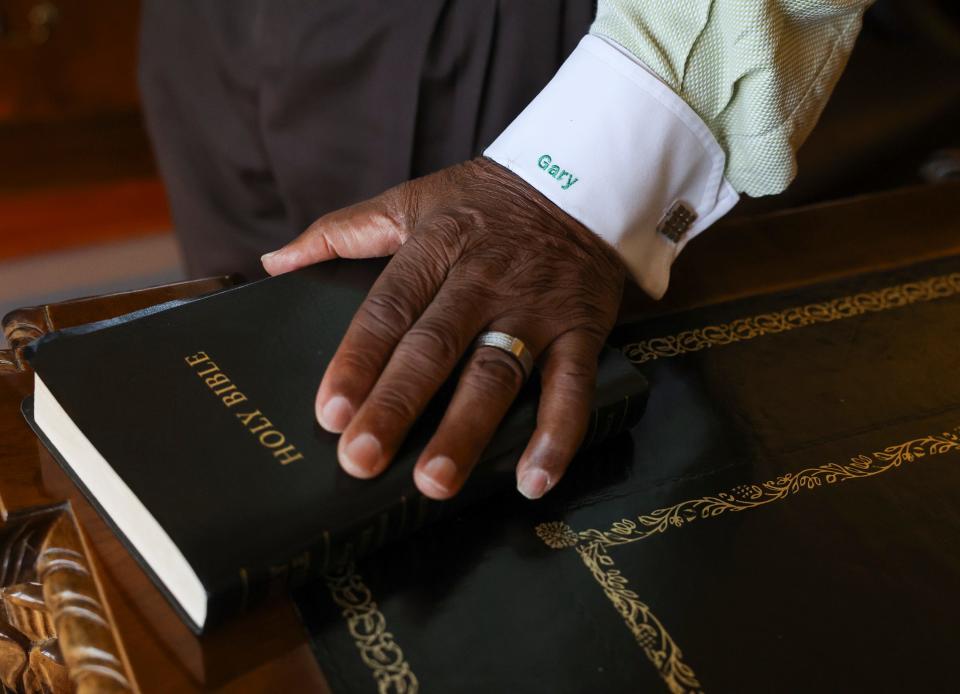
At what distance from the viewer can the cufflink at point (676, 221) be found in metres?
0.83

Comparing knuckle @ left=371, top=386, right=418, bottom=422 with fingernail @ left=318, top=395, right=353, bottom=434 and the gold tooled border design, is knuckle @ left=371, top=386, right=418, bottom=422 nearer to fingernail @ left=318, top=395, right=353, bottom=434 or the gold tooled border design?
fingernail @ left=318, top=395, right=353, bottom=434

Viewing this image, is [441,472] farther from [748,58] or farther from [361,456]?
[748,58]

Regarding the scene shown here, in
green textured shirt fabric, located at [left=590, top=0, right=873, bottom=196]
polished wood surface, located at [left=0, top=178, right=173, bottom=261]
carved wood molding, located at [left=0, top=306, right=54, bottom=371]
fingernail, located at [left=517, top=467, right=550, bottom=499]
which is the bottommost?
polished wood surface, located at [left=0, top=178, right=173, bottom=261]

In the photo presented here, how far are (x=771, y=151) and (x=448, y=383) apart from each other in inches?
16.3

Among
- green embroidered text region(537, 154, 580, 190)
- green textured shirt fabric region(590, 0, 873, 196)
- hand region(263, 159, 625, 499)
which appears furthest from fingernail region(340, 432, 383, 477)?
green textured shirt fabric region(590, 0, 873, 196)

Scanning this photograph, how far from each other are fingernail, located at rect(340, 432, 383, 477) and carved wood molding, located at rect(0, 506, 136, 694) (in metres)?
0.17

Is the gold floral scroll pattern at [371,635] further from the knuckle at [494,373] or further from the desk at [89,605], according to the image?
the knuckle at [494,373]

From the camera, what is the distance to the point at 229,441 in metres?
0.55

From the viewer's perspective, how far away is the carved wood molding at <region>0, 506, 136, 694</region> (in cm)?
50

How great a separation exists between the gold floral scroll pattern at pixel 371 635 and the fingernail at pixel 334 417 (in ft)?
0.30

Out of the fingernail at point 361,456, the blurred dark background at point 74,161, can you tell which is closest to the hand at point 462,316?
the fingernail at point 361,456

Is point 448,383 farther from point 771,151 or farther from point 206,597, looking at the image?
point 771,151

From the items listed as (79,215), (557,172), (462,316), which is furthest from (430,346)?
(79,215)

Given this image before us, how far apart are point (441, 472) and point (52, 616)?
269 millimetres
